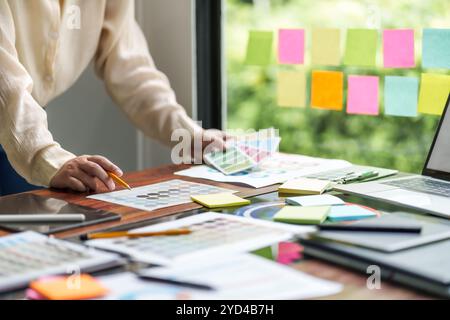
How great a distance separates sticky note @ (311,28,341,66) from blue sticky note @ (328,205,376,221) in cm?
77

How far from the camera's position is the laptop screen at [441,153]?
142 cm

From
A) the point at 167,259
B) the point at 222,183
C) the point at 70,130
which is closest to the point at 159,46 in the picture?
the point at 70,130

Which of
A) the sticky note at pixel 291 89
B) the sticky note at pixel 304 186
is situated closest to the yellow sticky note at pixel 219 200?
the sticky note at pixel 304 186

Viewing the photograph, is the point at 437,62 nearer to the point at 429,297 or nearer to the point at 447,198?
the point at 447,198

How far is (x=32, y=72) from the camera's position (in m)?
1.74

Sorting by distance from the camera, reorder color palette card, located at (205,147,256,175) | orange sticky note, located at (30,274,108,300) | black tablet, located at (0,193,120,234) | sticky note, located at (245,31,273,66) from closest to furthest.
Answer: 1. orange sticky note, located at (30,274,108,300)
2. black tablet, located at (0,193,120,234)
3. color palette card, located at (205,147,256,175)
4. sticky note, located at (245,31,273,66)

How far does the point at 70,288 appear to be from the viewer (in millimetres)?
829

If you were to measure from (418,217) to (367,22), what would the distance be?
2.79ft

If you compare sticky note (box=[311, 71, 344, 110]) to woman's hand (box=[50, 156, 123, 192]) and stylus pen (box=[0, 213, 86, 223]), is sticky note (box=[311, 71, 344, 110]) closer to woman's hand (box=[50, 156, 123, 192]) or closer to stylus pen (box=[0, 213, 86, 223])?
→ woman's hand (box=[50, 156, 123, 192])

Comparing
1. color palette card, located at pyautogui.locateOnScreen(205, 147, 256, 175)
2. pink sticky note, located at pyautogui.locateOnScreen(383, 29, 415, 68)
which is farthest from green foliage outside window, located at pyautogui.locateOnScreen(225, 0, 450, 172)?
color palette card, located at pyautogui.locateOnScreen(205, 147, 256, 175)

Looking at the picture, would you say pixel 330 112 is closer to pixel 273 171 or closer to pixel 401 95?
pixel 401 95

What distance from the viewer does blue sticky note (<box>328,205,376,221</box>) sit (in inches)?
44.8

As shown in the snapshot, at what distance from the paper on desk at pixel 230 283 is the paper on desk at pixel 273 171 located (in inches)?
19.9

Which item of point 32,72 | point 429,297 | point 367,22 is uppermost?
point 367,22
